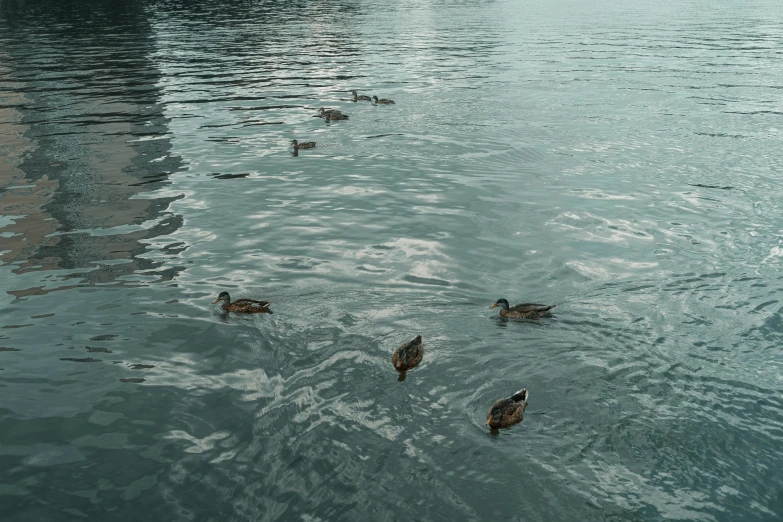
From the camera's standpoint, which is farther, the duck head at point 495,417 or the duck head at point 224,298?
the duck head at point 224,298

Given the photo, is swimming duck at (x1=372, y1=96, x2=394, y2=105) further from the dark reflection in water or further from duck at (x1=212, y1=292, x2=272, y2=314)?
duck at (x1=212, y1=292, x2=272, y2=314)

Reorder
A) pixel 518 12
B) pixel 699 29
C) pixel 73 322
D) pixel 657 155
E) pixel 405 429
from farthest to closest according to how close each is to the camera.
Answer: pixel 518 12
pixel 699 29
pixel 657 155
pixel 73 322
pixel 405 429

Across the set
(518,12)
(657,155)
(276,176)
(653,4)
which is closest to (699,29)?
(518,12)

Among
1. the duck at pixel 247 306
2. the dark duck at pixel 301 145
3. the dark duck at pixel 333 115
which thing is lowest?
the duck at pixel 247 306

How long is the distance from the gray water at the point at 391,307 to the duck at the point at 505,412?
0.47 feet

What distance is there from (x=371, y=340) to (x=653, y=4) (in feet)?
349

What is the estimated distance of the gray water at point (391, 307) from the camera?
29.9 ft

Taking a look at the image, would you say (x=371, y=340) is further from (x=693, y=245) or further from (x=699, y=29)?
(x=699, y=29)

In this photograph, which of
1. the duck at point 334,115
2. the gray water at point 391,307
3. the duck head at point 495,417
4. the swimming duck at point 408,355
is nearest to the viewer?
the gray water at point 391,307

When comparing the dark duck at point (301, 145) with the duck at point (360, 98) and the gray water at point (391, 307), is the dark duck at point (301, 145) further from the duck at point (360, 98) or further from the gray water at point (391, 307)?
the duck at point (360, 98)

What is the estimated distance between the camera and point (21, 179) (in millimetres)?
22094

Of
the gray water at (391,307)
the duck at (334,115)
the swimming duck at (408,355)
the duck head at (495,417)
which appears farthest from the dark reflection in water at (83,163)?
the duck head at (495,417)

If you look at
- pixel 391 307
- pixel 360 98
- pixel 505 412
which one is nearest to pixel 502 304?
pixel 391 307

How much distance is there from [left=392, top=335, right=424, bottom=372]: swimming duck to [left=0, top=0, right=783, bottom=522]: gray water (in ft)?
0.68
